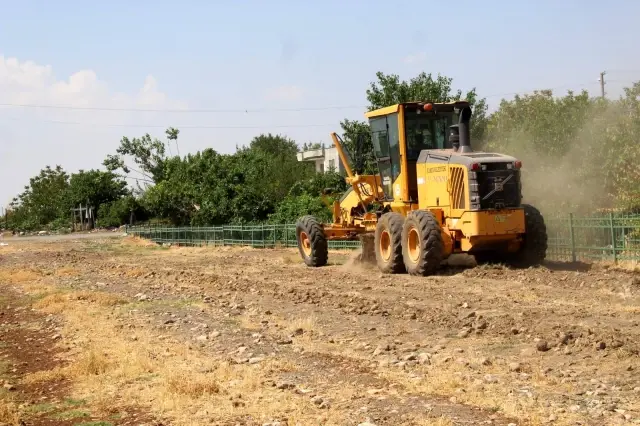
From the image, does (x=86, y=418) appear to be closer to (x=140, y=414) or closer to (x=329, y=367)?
(x=140, y=414)

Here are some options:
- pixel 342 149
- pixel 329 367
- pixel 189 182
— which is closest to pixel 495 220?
pixel 342 149

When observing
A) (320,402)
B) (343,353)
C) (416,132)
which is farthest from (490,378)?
(416,132)

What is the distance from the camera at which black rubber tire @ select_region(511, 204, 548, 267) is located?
54.8ft

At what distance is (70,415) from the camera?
8031mm

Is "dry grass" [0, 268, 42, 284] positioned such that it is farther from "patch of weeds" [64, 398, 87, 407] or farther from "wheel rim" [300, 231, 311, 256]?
"patch of weeds" [64, 398, 87, 407]

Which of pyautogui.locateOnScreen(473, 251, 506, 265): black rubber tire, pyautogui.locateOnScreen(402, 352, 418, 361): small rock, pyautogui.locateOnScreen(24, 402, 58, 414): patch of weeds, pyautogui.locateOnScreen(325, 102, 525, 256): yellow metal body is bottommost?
pyautogui.locateOnScreen(24, 402, 58, 414): patch of weeds

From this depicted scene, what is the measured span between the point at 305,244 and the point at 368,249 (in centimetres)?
249

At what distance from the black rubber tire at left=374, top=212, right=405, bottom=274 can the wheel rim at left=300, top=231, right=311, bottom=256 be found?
3441 mm

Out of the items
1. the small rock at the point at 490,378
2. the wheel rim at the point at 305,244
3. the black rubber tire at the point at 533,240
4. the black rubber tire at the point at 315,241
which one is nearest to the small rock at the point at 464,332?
the small rock at the point at 490,378

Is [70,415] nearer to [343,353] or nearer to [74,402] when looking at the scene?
[74,402]

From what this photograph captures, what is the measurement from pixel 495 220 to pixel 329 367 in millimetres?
7901

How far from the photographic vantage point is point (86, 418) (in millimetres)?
7848

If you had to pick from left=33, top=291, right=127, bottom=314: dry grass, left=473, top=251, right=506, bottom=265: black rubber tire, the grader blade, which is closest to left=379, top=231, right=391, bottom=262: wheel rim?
the grader blade

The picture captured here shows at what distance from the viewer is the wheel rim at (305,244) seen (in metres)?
21.4
